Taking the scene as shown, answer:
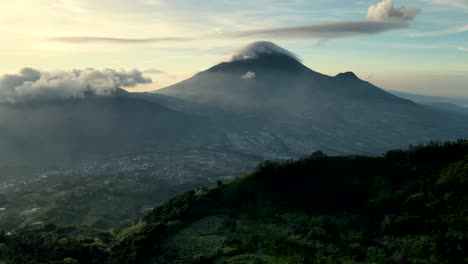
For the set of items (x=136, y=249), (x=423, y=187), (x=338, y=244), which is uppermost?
(x=423, y=187)

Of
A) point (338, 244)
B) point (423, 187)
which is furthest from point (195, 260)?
point (423, 187)

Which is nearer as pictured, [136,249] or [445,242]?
[445,242]

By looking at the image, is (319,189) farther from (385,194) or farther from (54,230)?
(54,230)

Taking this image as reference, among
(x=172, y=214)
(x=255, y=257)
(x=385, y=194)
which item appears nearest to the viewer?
(x=255, y=257)

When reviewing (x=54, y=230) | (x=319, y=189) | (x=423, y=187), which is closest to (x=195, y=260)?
(x=319, y=189)

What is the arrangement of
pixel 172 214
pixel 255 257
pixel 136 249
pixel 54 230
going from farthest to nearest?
pixel 54 230, pixel 172 214, pixel 136 249, pixel 255 257

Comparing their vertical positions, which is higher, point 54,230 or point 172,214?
point 172,214
